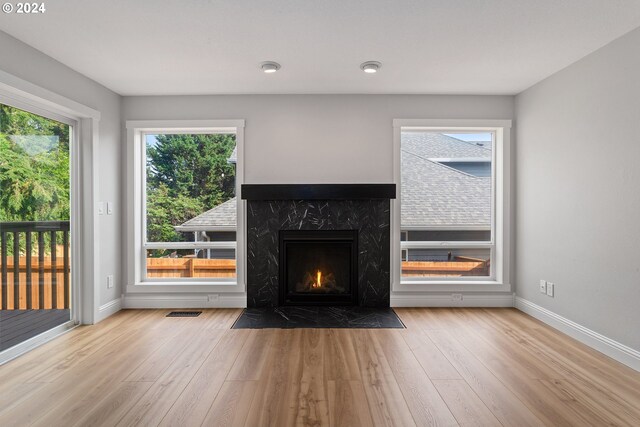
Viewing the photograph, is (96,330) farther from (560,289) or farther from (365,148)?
(560,289)

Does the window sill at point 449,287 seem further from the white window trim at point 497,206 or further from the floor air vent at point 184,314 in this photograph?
the floor air vent at point 184,314

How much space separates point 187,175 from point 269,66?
1718 mm

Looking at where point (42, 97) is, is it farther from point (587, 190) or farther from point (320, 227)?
point (587, 190)

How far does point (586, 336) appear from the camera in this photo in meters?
2.92

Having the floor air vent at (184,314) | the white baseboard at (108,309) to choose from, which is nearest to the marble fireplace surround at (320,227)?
the floor air vent at (184,314)

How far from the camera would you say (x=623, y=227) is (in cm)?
258

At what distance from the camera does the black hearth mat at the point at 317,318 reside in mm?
3365

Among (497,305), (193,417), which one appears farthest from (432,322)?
(193,417)

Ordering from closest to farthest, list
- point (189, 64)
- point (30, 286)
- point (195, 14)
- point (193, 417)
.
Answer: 1. point (193, 417)
2. point (195, 14)
3. point (30, 286)
4. point (189, 64)

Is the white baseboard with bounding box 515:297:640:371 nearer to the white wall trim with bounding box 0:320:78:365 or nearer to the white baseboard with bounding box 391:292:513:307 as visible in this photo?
the white baseboard with bounding box 391:292:513:307

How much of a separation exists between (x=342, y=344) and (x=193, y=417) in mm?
1338

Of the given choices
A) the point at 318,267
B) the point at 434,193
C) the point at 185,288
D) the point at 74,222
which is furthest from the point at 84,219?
the point at 434,193

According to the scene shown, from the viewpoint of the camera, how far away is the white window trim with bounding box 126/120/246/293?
3914 millimetres

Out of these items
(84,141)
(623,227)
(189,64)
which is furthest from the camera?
(84,141)
